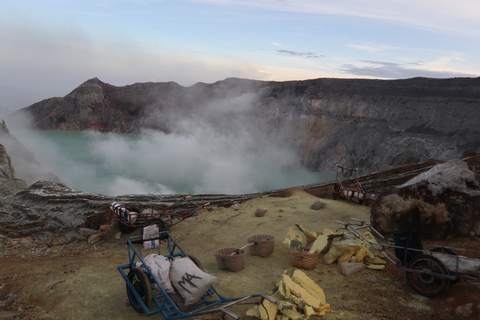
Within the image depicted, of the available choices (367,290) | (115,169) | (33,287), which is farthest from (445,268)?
(115,169)

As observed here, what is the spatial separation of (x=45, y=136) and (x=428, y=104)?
61.5 meters

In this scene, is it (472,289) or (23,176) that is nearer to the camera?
(472,289)

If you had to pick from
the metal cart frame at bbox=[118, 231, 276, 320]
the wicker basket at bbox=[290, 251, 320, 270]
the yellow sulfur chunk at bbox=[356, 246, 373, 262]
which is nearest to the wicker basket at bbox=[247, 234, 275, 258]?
the wicker basket at bbox=[290, 251, 320, 270]

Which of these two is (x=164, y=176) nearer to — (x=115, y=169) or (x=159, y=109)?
(x=115, y=169)

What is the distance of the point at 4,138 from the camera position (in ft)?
96.2

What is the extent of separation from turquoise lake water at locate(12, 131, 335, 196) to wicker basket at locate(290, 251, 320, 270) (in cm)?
2753

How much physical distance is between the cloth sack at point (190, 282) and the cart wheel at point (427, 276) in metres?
3.78

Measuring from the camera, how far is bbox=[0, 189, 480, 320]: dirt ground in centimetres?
558

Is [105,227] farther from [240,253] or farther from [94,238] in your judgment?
[240,253]

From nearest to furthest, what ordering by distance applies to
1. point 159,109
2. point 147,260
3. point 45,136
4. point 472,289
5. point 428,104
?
point 472,289, point 147,260, point 428,104, point 45,136, point 159,109

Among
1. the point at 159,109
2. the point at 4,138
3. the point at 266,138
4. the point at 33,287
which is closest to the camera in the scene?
the point at 33,287

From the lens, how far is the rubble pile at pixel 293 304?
512 cm

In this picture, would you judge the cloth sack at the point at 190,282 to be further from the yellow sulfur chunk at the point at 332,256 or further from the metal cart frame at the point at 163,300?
the yellow sulfur chunk at the point at 332,256

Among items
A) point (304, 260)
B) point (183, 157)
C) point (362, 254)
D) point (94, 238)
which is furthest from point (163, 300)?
point (183, 157)
